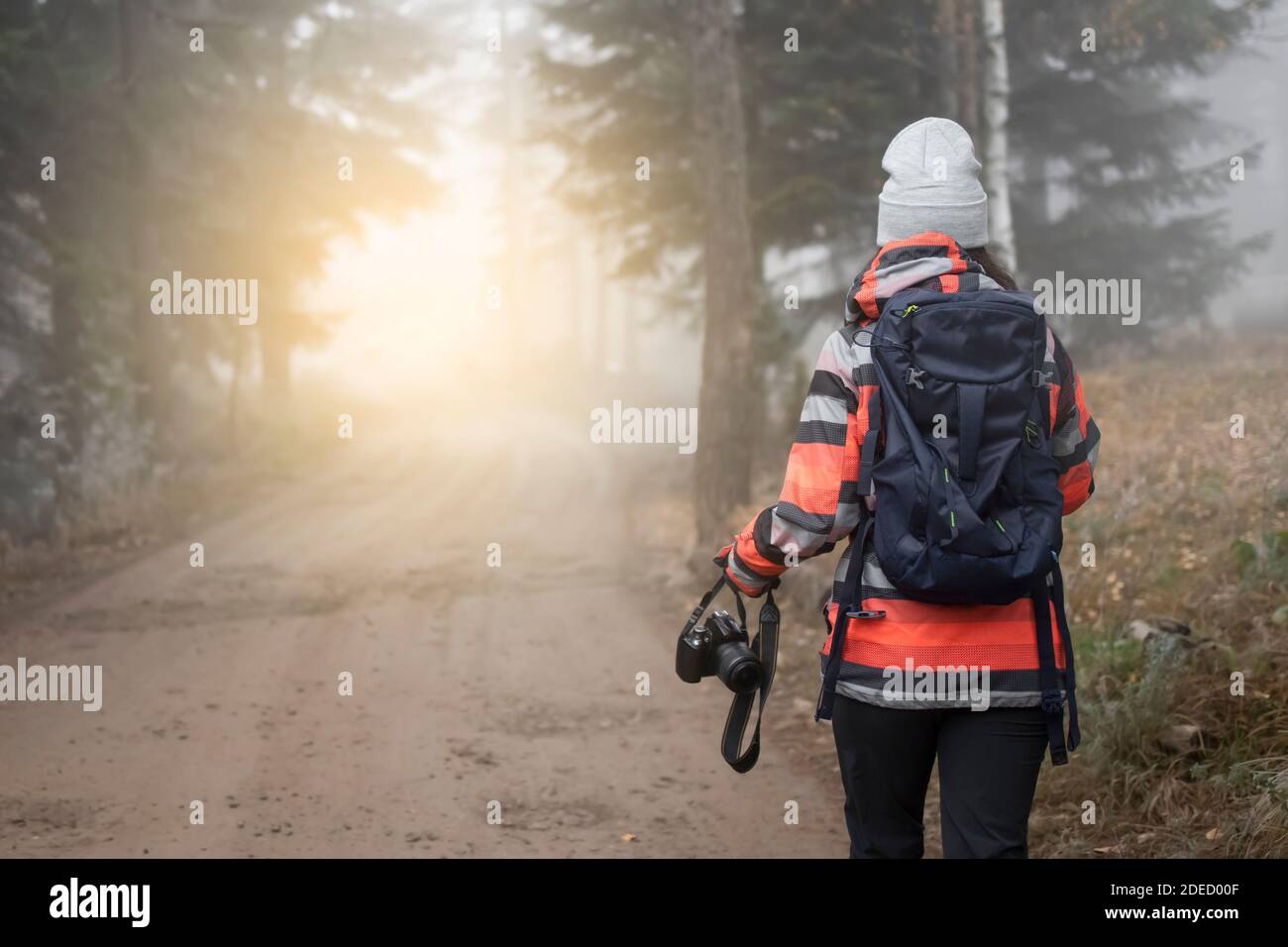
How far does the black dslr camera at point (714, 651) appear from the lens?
3510 millimetres

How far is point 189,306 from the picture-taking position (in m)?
19.4

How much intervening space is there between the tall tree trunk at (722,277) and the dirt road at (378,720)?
138cm

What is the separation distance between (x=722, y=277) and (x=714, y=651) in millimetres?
9899

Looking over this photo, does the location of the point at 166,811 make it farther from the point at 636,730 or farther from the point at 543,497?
the point at 543,497

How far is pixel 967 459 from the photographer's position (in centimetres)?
289

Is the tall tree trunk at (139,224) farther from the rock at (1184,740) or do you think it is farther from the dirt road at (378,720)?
the rock at (1184,740)

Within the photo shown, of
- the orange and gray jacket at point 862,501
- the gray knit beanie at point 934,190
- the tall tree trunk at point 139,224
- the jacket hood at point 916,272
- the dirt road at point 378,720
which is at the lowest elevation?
the dirt road at point 378,720

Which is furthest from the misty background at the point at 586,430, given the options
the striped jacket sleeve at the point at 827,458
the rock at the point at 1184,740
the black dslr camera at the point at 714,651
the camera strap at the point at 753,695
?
the striped jacket sleeve at the point at 827,458

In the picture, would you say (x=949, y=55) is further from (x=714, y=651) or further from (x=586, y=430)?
(x=586, y=430)

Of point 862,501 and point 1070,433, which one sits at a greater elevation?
point 1070,433

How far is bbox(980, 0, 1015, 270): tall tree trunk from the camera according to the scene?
48.3ft

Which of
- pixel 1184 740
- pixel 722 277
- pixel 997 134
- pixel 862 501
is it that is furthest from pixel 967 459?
pixel 997 134
